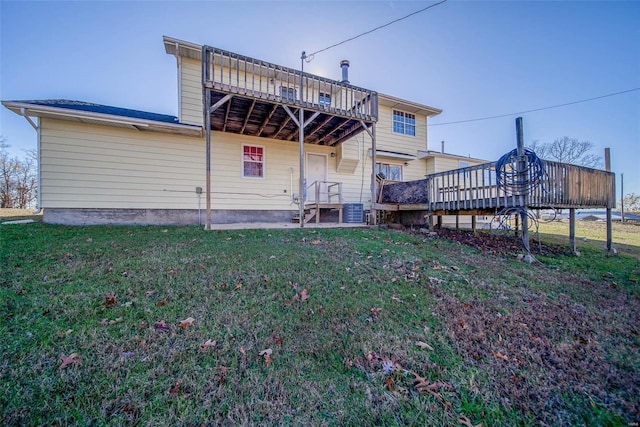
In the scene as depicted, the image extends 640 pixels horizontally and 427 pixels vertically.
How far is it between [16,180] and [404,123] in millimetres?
26747

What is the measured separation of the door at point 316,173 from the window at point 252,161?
2.03 m

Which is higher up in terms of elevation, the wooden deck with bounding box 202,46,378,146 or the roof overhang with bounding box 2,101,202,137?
the wooden deck with bounding box 202,46,378,146

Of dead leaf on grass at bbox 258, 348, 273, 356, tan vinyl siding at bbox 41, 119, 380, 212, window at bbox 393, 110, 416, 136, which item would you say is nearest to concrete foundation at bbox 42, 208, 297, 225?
tan vinyl siding at bbox 41, 119, 380, 212

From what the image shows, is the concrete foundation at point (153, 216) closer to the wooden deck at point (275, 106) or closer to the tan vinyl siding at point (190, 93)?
the wooden deck at point (275, 106)

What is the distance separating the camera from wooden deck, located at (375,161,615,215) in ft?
21.1

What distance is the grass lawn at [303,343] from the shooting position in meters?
1.71

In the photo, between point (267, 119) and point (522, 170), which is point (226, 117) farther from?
point (522, 170)

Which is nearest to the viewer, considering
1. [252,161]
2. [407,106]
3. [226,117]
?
A: [226,117]

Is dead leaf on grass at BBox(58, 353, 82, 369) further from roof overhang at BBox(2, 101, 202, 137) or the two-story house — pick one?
roof overhang at BBox(2, 101, 202, 137)

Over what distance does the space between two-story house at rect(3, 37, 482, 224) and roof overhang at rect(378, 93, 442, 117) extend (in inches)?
3.7

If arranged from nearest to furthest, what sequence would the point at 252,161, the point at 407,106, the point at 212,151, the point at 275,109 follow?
the point at 275,109
the point at 212,151
the point at 252,161
the point at 407,106

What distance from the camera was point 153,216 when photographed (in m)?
8.71

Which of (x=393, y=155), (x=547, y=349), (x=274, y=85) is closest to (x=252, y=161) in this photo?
(x=274, y=85)

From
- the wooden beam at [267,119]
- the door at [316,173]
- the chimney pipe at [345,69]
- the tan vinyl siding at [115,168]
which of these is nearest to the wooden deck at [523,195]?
the door at [316,173]
